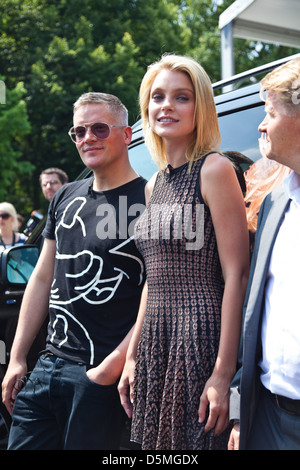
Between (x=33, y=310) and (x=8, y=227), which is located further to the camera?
(x=8, y=227)

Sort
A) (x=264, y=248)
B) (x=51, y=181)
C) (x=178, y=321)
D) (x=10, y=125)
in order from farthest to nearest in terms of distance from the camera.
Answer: (x=10, y=125)
(x=51, y=181)
(x=178, y=321)
(x=264, y=248)

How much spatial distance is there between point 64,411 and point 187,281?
0.75 metres

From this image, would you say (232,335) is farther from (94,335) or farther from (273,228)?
(94,335)

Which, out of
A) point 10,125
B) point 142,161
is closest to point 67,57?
point 10,125

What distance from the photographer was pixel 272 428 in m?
1.54

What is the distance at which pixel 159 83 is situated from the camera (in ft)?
6.19

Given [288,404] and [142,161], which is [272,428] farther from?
[142,161]

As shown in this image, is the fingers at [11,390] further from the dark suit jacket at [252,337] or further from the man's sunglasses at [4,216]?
the man's sunglasses at [4,216]

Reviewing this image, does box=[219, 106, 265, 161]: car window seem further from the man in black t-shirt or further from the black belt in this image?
the black belt

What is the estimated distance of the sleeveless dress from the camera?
1.66 meters
